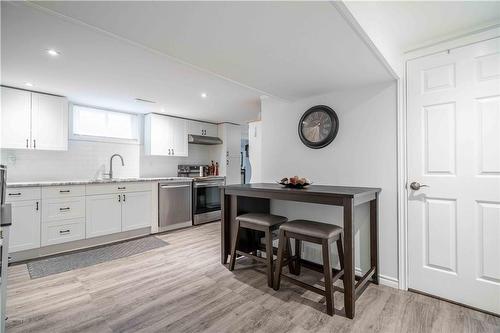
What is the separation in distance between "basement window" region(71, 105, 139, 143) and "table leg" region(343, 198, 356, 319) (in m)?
4.03

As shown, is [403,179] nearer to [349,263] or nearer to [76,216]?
[349,263]

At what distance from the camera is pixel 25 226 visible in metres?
2.82

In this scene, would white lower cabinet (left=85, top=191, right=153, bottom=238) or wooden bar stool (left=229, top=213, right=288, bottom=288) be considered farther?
white lower cabinet (left=85, top=191, right=153, bottom=238)

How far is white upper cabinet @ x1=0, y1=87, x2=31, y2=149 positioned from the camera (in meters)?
2.90

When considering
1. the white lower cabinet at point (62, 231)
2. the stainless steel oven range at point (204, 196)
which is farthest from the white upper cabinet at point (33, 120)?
the stainless steel oven range at point (204, 196)

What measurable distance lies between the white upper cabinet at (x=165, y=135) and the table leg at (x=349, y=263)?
3653 mm

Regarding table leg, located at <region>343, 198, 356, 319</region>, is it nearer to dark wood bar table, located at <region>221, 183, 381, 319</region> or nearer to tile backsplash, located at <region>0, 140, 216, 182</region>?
dark wood bar table, located at <region>221, 183, 381, 319</region>

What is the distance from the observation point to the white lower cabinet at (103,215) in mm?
3303

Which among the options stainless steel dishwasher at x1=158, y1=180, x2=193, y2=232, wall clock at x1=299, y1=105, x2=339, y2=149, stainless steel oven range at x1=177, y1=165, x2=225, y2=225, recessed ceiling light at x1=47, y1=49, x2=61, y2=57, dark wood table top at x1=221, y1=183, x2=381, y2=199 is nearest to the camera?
dark wood table top at x1=221, y1=183, x2=381, y2=199

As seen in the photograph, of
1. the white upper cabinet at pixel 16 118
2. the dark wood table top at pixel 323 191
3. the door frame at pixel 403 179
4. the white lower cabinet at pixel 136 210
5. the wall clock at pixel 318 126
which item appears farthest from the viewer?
the white lower cabinet at pixel 136 210

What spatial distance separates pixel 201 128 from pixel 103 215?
2.57 meters

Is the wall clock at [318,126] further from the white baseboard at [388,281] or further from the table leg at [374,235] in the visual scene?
the white baseboard at [388,281]

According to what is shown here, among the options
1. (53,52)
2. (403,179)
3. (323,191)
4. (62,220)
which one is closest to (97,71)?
(53,52)

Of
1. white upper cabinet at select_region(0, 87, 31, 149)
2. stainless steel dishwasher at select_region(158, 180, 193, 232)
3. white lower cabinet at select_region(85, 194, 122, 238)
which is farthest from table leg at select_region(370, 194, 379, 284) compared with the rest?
white upper cabinet at select_region(0, 87, 31, 149)
